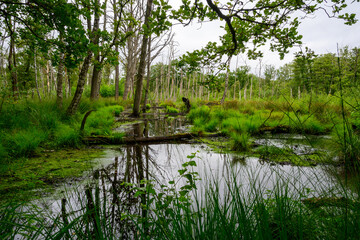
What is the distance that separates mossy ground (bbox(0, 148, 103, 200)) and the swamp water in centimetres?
23

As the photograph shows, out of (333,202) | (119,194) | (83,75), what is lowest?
(119,194)

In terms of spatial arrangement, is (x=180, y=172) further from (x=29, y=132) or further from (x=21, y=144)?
(x=29, y=132)

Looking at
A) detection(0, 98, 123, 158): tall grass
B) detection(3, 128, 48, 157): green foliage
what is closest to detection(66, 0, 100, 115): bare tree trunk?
detection(0, 98, 123, 158): tall grass

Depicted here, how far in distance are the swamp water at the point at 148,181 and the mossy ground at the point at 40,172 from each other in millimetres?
228

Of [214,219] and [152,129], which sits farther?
[152,129]

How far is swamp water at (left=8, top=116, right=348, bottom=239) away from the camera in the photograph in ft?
4.33

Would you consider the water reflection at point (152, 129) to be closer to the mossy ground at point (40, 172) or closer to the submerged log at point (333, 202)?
the mossy ground at point (40, 172)

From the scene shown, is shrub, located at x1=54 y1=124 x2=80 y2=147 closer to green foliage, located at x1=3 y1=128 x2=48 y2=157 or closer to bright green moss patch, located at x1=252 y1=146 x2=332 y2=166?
green foliage, located at x1=3 y1=128 x2=48 y2=157

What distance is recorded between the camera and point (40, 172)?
2.46m

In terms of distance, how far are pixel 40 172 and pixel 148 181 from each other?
198 centimetres

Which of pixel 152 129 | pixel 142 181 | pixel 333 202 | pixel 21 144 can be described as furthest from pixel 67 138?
pixel 333 202

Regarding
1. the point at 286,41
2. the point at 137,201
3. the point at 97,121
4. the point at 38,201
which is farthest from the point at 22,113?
the point at 286,41

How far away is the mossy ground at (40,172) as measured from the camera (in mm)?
1971

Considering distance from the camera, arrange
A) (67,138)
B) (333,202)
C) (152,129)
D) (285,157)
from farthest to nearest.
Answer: (152,129)
(67,138)
(285,157)
(333,202)
